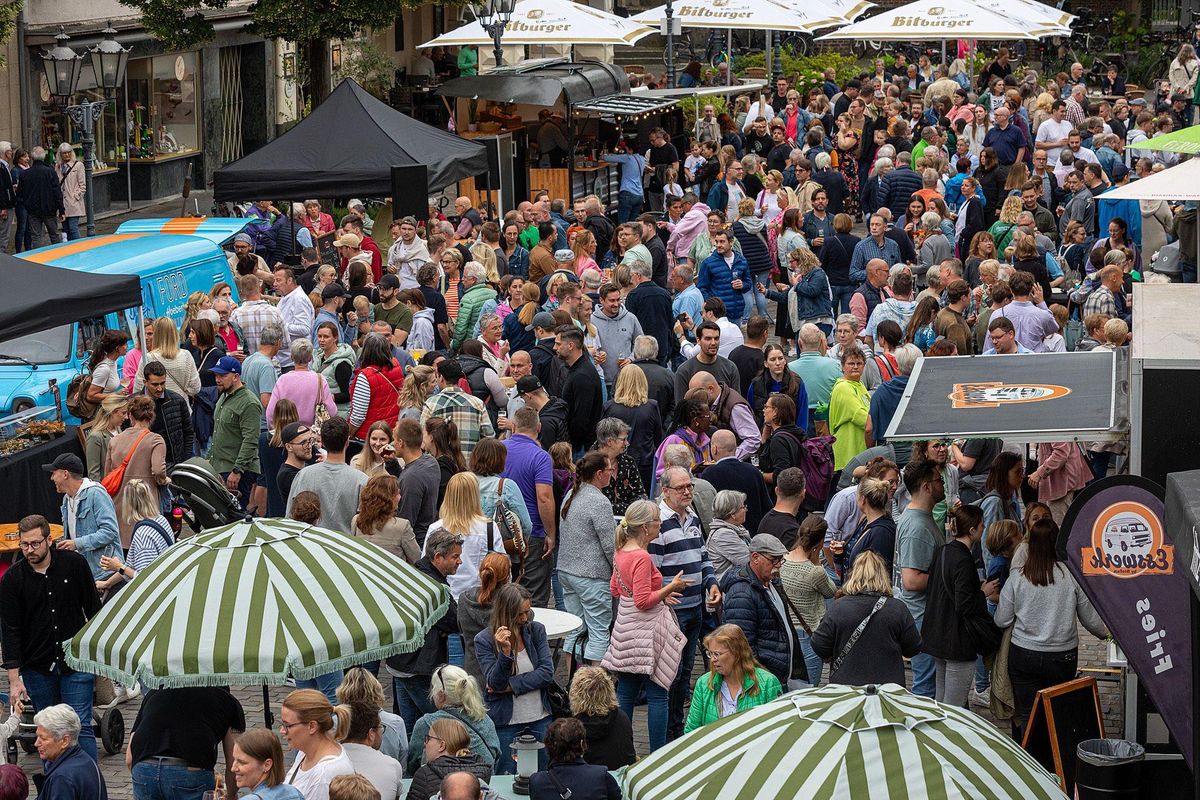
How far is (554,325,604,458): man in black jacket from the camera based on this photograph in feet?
40.6

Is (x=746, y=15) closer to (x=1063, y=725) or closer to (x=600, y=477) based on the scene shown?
(x=600, y=477)

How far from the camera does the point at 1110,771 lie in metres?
7.55

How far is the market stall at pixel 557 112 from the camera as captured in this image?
24078 mm

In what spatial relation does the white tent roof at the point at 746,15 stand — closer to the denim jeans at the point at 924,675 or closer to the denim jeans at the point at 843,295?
the denim jeans at the point at 843,295

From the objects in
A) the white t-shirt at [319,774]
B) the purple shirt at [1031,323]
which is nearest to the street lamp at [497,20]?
the purple shirt at [1031,323]

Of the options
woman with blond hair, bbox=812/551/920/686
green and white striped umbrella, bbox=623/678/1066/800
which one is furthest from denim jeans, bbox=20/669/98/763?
green and white striped umbrella, bbox=623/678/1066/800

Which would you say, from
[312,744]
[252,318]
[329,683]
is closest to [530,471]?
[329,683]

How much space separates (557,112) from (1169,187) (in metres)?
15.9

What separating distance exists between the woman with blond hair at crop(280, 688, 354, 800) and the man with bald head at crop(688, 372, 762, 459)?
5.09 metres

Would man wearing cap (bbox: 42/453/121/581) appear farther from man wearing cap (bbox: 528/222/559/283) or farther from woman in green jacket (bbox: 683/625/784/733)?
man wearing cap (bbox: 528/222/559/283)

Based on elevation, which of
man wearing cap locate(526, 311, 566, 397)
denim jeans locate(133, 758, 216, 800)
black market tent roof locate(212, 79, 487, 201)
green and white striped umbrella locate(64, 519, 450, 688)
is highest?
black market tent roof locate(212, 79, 487, 201)

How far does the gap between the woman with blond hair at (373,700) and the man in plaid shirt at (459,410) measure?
376 centimetres

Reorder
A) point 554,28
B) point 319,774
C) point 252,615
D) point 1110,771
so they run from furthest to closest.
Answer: point 554,28
point 1110,771
point 252,615
point 319,774

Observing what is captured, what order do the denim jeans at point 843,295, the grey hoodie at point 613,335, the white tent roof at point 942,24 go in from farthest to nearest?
the white tent roof at point 942,24 < the denim jeans at point 843,295 < the grey hoodie at point 613,335
